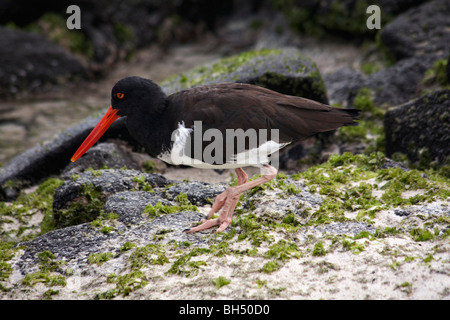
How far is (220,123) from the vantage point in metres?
4.21

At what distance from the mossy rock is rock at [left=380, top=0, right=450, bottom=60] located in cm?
233

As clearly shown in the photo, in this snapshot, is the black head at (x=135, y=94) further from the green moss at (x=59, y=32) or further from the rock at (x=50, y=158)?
the green moss at (x=59, y=32)

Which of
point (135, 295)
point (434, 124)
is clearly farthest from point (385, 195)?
point (135, 295)

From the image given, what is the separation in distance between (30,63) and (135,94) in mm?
6951

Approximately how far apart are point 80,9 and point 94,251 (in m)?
8.80

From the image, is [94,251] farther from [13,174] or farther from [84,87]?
[84,87]

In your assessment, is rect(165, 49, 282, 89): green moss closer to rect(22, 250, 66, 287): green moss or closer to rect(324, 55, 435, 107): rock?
rect(324, 55, 435, 107): rock

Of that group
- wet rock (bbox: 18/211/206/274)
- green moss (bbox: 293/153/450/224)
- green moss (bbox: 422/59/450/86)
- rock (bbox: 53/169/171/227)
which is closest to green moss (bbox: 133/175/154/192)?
rock (bbox: 53/169/171/227)

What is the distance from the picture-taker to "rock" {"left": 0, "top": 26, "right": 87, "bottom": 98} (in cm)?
1026

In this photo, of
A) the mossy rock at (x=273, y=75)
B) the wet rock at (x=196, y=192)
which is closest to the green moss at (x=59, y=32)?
the mossy rock at (x=273, y=75)

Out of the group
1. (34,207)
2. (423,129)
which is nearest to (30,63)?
(34,207)

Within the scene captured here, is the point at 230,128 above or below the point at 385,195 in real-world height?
above

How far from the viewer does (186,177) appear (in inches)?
246

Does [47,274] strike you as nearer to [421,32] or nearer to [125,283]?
[125,283]
